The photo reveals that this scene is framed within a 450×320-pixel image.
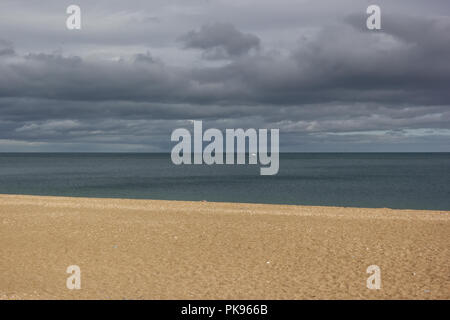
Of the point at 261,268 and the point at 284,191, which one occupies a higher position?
the point at 284,191

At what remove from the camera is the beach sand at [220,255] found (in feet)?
37.9

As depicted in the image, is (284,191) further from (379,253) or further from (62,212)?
(379,253)

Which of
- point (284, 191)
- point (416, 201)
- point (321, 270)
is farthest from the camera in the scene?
point (284, 191)

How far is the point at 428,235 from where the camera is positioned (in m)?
19.5

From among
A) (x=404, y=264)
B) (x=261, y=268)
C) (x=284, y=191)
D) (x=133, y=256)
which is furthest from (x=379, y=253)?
(x=284, y=191)

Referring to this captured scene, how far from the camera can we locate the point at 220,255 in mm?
15516

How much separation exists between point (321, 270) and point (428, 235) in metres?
8.30

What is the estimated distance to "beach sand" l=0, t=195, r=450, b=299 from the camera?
37.9 feet

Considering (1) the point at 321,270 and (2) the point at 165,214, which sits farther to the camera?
(2) the point at 165,214
